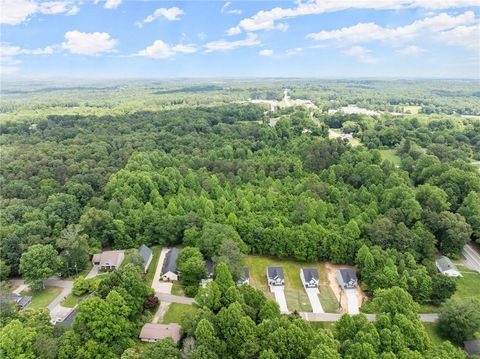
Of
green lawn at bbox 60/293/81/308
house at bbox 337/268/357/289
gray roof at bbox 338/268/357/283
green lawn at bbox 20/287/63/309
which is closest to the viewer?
green lawn at bbox 60/293/81/308

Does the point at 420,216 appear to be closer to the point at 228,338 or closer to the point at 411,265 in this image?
the point at 411,265

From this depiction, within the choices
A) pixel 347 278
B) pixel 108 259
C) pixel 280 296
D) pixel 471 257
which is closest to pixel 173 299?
pixel 108 259

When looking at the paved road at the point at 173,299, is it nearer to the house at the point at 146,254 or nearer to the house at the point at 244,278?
the house at the point at 146,254

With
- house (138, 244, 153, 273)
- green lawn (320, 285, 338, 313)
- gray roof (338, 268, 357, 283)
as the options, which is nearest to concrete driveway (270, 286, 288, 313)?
green lawn (320, 285, 338, 313)

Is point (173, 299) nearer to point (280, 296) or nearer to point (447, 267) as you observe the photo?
point (280, 296)

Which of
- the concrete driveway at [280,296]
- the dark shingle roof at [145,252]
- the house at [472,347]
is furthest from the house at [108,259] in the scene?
the house at [472,347]

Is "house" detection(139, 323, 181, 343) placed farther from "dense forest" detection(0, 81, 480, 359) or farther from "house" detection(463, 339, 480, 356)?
"house" detection(463, 339, 480, 356)

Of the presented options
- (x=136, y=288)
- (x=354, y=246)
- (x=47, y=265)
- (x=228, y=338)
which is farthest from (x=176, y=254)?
(x=354, y=246)
